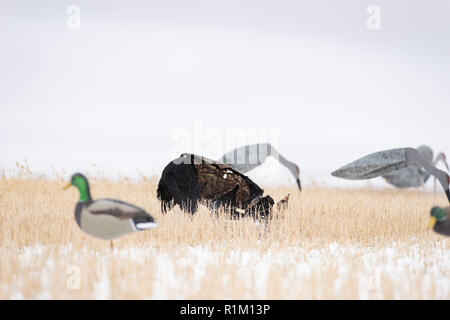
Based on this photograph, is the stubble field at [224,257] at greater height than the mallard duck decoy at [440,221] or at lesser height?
lesser

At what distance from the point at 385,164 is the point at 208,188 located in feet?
8.95

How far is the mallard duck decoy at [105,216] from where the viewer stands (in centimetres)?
344

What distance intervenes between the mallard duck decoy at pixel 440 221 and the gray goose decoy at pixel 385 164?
66.0 inches

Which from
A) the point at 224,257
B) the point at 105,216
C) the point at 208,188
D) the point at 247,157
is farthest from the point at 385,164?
the point at 105,216

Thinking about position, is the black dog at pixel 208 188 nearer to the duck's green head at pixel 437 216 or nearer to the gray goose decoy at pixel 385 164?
the gray goose decoy at pixel 385 164

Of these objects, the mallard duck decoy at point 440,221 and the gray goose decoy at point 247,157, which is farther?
the gray goose decoy at point 247,157

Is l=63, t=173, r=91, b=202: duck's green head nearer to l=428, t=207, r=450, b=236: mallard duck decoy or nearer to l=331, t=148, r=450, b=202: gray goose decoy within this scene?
l=428, t=207, r=450, b=236: mallard duck decoy

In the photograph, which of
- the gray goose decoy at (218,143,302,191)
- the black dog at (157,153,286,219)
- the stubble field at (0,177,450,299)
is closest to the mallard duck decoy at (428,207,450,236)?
the stubble field at (0,177,450,299)

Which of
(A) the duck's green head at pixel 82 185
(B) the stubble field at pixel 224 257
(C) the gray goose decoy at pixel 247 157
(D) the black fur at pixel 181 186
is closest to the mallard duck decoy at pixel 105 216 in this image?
(A) the duck's green head at pixel 82 185

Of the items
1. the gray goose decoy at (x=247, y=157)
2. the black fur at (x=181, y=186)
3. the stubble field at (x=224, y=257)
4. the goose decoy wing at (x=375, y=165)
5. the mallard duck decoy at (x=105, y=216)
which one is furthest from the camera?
the gray goose decoy at (x=247, y=157)

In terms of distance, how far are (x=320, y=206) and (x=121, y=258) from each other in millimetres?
4891

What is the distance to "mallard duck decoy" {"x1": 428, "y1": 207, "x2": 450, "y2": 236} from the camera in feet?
12.2

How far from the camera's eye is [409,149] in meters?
5.52
